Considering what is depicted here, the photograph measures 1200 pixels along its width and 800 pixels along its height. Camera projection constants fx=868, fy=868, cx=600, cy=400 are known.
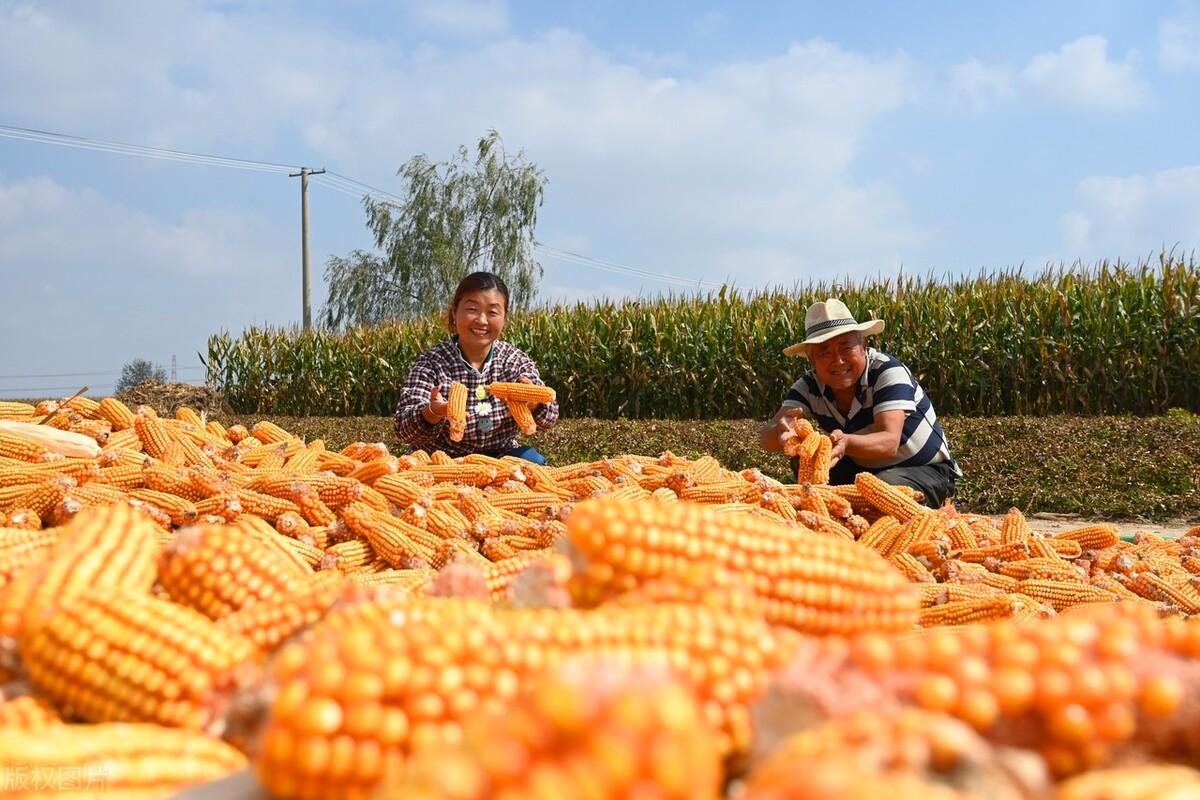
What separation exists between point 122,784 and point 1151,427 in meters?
11.1

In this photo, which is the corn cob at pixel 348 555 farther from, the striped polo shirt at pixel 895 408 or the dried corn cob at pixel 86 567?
the striped polo shirt at pixel 895 408

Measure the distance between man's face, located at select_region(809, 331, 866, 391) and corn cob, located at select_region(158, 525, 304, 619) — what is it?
15.1ft

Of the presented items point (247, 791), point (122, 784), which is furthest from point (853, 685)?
point (122, 784)


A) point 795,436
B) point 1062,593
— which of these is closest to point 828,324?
point 795,436

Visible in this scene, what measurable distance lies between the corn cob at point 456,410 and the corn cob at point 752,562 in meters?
4.25

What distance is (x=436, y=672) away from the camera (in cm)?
88

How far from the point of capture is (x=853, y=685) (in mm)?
865

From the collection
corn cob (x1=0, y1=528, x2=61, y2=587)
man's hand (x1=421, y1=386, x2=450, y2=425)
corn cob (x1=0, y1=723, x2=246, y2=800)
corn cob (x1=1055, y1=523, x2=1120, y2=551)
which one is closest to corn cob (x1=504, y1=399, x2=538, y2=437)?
man's hand (x1=421, y1=386, x2=450, y2=425)

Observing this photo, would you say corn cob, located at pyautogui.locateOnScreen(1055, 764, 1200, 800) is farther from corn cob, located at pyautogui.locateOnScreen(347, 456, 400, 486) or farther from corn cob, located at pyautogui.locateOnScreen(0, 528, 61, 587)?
corn cob, located at pyautogui.locateOnScreen(347, 456, 400, 486)

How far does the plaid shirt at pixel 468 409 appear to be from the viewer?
5.78 meters

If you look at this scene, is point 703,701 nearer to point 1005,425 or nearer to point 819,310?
point 819,310

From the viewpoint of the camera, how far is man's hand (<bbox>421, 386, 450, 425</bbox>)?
5.54 m

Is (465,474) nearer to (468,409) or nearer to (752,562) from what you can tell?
(468,409)

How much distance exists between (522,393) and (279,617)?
440cm
